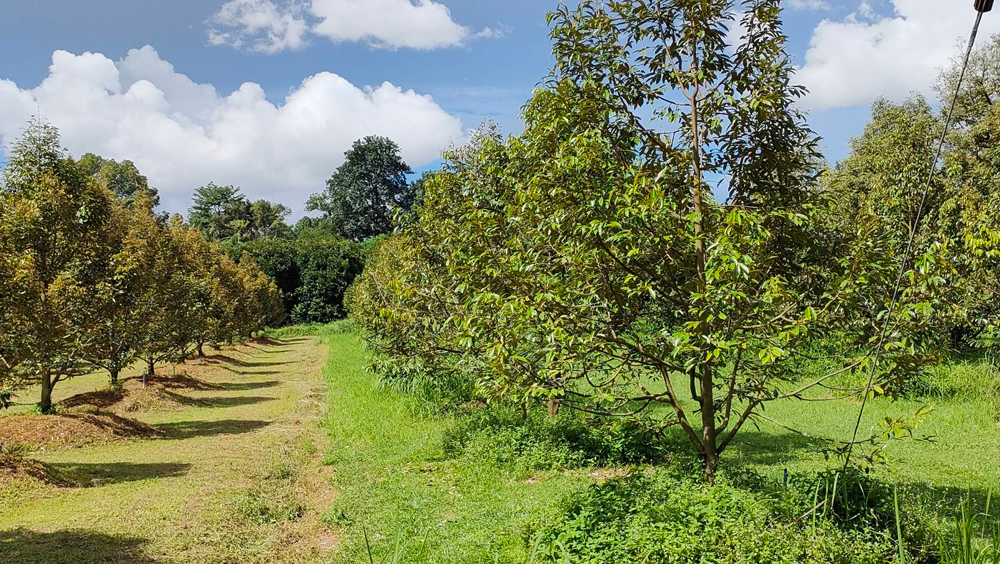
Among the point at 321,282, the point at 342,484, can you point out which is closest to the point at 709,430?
the point at 342,484

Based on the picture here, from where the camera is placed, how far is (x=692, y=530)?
4.46 m

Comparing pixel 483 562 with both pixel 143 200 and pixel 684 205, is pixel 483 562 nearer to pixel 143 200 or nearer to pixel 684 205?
pixel 684 205

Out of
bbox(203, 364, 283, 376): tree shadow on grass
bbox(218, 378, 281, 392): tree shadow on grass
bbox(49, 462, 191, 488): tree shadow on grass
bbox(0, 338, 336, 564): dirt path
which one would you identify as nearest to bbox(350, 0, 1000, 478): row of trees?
bbox(0, 338, 336, 564): dirt path

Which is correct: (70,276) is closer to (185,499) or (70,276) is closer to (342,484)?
(185,499)

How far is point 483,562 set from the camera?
500 cm

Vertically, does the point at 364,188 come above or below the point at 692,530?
above

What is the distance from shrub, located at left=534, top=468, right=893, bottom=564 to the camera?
→ 413 centimetres

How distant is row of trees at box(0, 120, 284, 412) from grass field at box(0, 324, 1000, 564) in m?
1.72

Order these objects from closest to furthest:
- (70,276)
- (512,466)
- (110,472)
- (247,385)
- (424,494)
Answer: (424,494)
(512,466)
(110,472)
(70,276)
(247,385)

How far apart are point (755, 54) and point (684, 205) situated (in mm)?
1339

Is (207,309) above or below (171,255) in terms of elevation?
below

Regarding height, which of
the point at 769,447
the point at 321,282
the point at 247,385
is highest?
the point at 321,282

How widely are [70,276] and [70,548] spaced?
6.79 metres

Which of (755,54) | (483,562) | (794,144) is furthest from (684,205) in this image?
(483,562)
